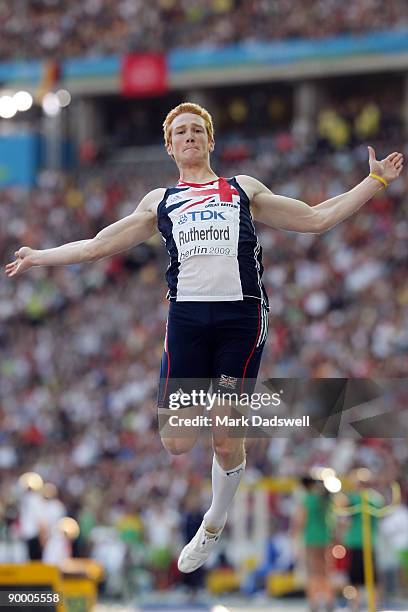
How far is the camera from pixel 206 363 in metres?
8.38

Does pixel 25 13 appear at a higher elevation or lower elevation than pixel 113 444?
higher

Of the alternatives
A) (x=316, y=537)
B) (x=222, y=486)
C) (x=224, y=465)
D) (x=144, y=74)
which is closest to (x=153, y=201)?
(x=224, y=465)

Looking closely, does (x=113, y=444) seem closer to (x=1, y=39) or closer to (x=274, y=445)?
(x=274, y=445)

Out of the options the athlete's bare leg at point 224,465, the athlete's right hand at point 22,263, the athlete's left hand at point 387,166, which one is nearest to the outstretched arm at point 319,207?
the athlete's left hand at point 387,166

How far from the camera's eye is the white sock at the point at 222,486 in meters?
8.58

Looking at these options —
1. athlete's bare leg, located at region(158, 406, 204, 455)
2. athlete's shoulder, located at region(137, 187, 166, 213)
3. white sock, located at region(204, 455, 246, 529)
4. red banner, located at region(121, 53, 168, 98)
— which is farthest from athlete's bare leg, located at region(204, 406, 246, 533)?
red banner, located at region(121, 53, 168, 98)

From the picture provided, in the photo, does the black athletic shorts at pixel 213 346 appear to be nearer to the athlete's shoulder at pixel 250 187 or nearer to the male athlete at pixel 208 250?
the male athlete at pixel 208 250

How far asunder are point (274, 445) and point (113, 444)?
12.5 ft

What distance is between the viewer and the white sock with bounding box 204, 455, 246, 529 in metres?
8.58

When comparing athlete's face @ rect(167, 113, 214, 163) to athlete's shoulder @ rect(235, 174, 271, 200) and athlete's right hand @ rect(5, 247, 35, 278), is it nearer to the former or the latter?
athlete's shoulder @ rect(235, 174, 271, 200)

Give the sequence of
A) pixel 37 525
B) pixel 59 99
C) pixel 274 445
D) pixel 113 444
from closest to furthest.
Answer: pixel 37 525 → pixel 274 445 → pixel 113 444 → pixel 59 99

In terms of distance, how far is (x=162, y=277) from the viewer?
27172 mm

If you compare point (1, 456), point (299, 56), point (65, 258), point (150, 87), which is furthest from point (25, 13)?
point (65, 258)

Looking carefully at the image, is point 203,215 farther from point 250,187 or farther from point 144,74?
point 144,74
